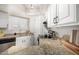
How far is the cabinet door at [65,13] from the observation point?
180 centimetres

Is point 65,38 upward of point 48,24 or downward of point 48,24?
downward

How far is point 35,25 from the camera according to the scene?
1.83 meters

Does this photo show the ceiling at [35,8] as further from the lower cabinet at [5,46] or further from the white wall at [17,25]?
→ the lower cabinet at [5,46]

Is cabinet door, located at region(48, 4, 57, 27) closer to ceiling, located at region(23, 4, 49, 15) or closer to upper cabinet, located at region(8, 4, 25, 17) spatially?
ceiling, located at region(23, 4, 49, 15)

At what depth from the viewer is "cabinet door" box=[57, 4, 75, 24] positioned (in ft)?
5.91

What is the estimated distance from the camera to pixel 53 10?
1.85m

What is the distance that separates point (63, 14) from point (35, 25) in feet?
1.17

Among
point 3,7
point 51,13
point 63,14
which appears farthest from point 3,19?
point 63,14

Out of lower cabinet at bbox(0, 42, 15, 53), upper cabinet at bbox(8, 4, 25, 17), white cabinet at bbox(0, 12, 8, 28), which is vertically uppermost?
upper cabinet at bbox(8, 4, 25, 17)

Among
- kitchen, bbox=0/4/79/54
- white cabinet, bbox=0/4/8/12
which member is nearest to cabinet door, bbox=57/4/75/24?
kitchen, bbox=0/4/79/54

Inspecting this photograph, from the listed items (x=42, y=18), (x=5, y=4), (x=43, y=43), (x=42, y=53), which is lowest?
(x=42, y=53)
